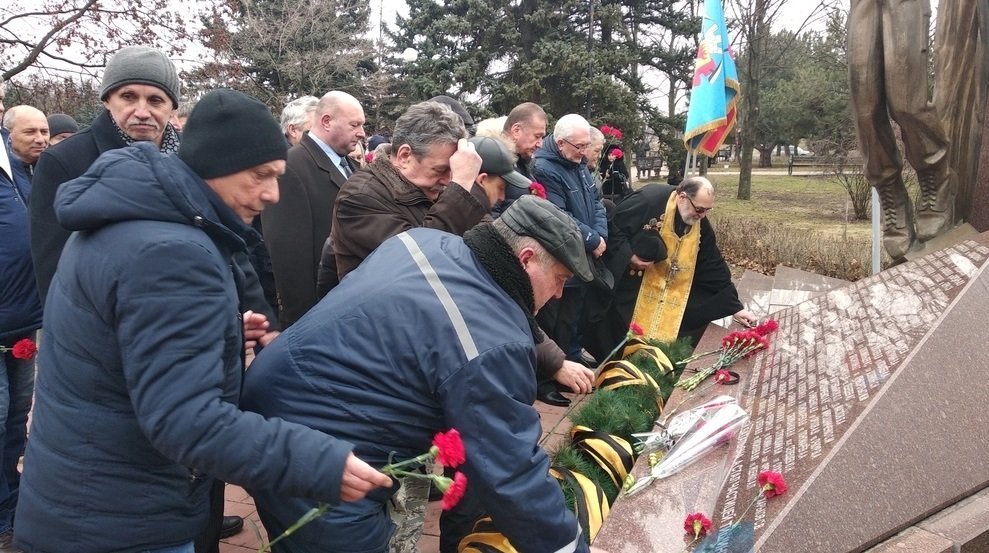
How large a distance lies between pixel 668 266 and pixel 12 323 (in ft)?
11.7

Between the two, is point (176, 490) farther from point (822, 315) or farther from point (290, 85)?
point (290, 85)

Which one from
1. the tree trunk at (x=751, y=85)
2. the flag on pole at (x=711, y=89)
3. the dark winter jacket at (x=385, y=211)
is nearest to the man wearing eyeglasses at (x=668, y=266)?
Result: the dark winter jacket at (x=385, y=211)

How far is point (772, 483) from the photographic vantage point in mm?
1994

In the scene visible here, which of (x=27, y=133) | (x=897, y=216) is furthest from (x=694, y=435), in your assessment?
(x=27, y=133)

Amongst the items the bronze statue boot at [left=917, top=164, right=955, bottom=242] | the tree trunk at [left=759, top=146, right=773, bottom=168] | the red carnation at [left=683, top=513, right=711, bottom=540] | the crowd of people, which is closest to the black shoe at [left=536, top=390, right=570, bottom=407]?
the red carnation at [left=683, top=513, right=711, bottom=540]

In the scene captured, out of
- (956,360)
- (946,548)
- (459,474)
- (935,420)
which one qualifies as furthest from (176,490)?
(956,360)

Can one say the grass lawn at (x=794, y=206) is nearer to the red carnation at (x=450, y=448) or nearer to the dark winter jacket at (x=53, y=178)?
the dark winter jacket at (x=53, y=178)

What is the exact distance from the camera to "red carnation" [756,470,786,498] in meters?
1.98

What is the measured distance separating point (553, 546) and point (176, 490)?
0.79 m

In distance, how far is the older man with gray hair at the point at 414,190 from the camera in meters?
2.46

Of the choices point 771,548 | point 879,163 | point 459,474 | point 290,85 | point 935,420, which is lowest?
point 771,548

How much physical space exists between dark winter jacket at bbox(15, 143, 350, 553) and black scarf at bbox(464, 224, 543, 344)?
523 mm

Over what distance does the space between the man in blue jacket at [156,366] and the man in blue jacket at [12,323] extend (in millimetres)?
1450

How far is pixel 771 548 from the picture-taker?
1.88 m
